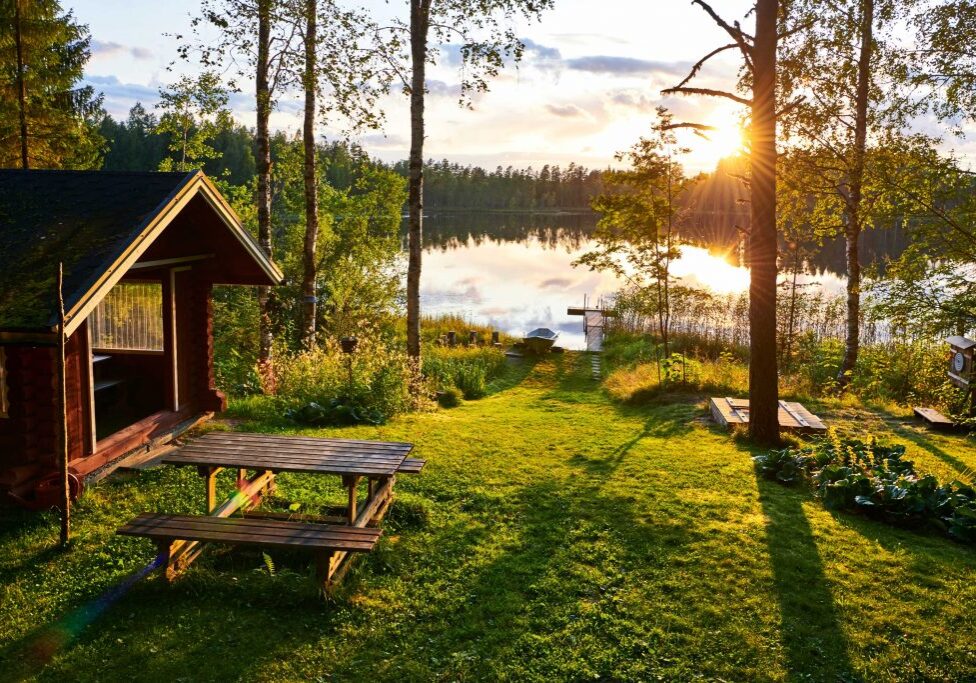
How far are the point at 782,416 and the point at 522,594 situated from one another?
7394 millimetres

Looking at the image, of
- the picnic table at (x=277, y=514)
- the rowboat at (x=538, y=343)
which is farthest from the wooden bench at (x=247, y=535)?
the rowboat at (x=538, y=343)

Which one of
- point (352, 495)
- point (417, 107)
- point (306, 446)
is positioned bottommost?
point (352, 495)

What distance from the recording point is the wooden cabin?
676cm

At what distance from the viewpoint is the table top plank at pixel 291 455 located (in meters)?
6.21

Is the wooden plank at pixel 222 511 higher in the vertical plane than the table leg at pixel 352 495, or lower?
lower

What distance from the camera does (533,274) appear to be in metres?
47.9

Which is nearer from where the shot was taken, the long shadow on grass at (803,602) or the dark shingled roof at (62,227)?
the long shadow on grass at (803,602)

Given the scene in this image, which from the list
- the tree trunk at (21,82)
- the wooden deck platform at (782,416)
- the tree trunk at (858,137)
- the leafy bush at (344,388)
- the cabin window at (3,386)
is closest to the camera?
the cabin window at (3,386)

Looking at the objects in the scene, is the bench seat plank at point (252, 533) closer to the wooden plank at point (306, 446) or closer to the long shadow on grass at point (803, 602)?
the wooden plank at point (306, 446)

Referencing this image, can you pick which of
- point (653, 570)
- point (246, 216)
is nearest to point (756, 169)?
point (653, 570)

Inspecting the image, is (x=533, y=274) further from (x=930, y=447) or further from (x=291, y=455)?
(x=291, y=455)

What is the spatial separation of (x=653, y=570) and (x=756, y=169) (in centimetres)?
641

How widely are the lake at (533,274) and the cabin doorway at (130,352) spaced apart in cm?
1183

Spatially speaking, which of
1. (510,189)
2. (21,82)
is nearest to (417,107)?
(21,82)
